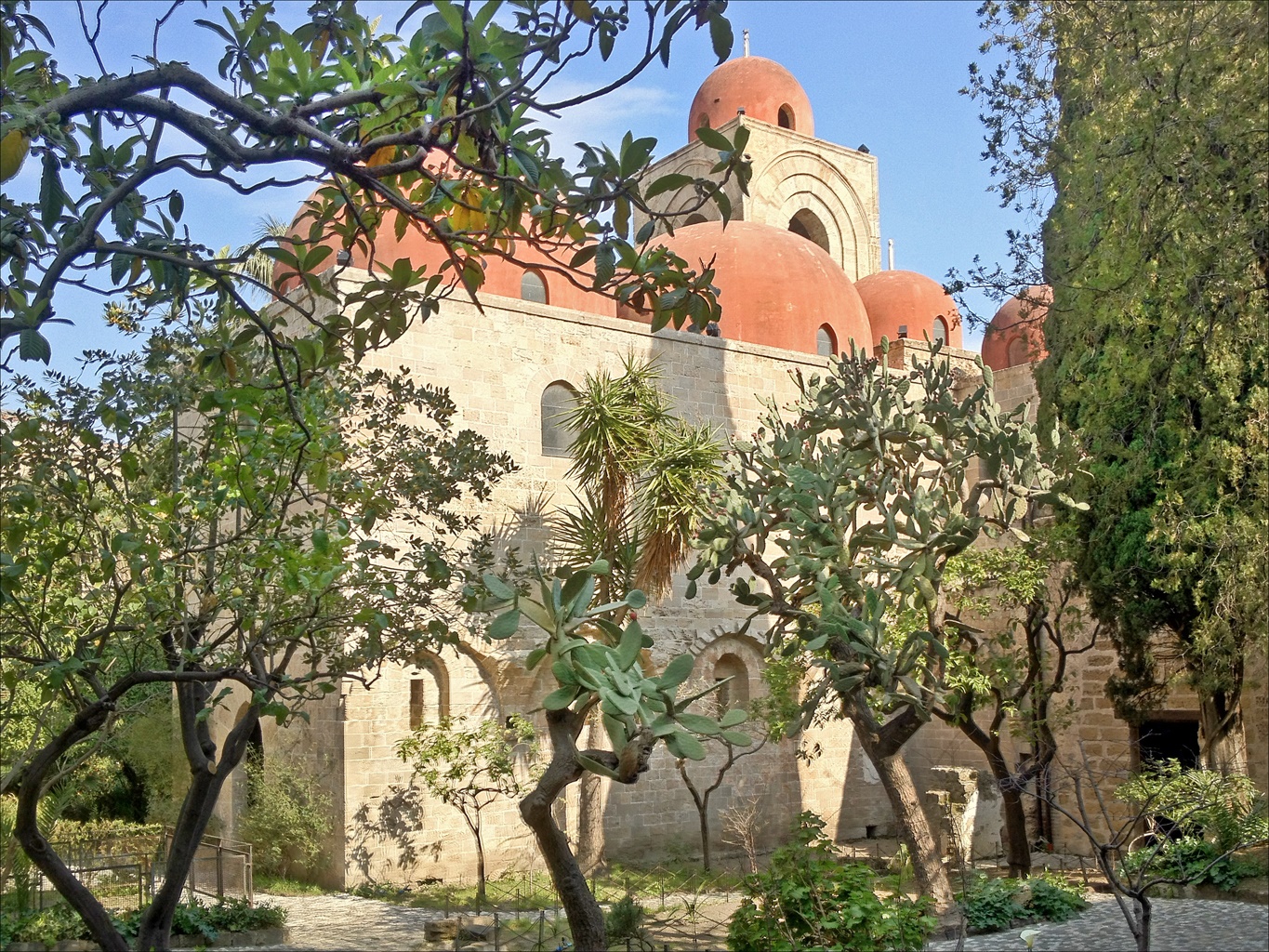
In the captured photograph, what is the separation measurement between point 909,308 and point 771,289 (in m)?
4.84

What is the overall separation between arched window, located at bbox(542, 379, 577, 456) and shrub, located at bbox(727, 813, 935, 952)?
7201 mm

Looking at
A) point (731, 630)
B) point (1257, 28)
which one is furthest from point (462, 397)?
point (1257, 28)

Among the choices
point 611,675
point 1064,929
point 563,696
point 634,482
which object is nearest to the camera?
point 611,675

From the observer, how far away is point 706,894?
1234cm

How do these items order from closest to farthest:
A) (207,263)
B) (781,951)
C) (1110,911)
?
(207,263), (781,951), (1110,911)

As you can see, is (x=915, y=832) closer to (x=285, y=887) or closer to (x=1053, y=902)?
(x=1053, y=902)

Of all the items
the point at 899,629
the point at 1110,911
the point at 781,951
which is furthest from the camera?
the point at 899,629

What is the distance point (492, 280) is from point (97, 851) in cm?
813

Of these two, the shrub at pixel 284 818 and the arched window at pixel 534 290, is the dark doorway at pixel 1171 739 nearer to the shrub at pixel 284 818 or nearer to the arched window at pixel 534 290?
the arched window at pixel 534 290

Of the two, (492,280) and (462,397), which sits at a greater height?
(492,280)

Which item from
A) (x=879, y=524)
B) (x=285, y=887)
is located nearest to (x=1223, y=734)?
(x=879, y=524)

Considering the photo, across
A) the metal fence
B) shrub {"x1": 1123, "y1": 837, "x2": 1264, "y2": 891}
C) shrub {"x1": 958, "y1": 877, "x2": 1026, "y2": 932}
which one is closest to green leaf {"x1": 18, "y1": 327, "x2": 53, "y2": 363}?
the metal fence

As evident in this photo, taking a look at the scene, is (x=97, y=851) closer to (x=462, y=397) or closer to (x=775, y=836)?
(x=462, y=397)

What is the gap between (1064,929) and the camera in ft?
31.3
